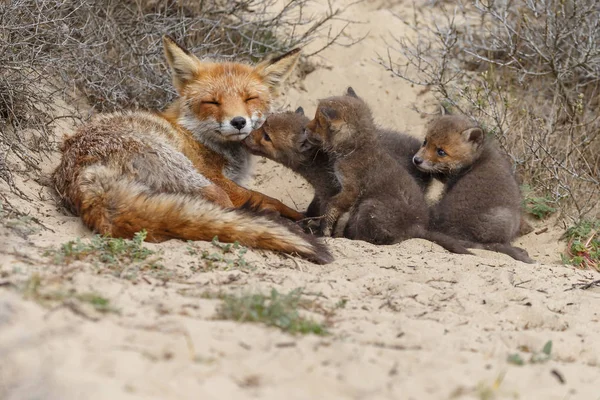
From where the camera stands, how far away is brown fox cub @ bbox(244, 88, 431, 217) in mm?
7094

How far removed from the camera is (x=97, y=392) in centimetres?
272

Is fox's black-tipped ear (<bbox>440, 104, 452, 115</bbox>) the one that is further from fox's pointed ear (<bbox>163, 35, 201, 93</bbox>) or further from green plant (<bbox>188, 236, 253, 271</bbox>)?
green plant (<bbox>188, 236, 253, 271</bbox>)

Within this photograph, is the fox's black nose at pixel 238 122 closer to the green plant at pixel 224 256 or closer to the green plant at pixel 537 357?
the green plant at pixel 224 256

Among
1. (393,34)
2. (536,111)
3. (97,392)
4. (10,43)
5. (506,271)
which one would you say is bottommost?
(97,392)

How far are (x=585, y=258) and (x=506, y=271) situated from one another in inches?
67.8

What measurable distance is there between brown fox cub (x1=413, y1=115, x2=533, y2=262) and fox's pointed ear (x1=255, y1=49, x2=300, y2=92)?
1607mm

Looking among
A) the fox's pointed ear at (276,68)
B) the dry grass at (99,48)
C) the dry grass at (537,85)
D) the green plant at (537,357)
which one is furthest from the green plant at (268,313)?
the dry grass at (537,85)

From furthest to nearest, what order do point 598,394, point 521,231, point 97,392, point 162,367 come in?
→ point 521,231 < point 598,394 < point 162,367 < point 97,392

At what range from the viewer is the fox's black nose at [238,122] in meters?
6.45

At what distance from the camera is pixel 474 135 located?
709cm

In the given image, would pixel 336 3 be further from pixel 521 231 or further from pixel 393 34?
pixel 521 231

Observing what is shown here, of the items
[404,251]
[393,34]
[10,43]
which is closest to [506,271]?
[404,251]

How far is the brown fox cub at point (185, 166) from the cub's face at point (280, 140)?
161mm

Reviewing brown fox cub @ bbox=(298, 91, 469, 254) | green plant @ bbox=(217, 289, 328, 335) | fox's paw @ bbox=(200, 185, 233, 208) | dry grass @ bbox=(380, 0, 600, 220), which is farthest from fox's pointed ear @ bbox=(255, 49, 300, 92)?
green plant @ bbox=(217, 289, 328, 335)
